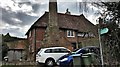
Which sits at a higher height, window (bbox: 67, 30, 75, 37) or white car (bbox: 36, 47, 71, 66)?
window (bbox: 67, 30, 75, 37)

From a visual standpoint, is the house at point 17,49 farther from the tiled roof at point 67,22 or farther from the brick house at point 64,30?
the tiled roof at point 67,22

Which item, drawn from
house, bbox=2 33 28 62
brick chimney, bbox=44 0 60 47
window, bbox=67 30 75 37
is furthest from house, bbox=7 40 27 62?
window, bbox=67 30 75 37

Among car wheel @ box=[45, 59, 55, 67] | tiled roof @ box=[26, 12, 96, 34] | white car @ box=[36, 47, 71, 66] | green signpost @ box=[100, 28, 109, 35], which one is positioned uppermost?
tiled roof @ box=[26, 12, 96, 34]

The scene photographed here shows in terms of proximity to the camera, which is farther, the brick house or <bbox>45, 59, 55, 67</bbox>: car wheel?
the brick house

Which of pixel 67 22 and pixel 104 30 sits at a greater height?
pixel 67 22

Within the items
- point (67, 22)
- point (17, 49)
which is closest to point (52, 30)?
point (17, 49)

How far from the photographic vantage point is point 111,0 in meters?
3.13

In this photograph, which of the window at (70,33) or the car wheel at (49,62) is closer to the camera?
the car wheel at (49,62)

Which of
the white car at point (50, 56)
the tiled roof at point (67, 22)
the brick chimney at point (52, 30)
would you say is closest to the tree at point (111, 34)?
the white car at point (50, 56)

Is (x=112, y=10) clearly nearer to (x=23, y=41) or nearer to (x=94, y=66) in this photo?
(x=94, y=66)

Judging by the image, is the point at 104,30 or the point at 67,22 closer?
the point at 104,30

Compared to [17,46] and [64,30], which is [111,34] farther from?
[64,30]

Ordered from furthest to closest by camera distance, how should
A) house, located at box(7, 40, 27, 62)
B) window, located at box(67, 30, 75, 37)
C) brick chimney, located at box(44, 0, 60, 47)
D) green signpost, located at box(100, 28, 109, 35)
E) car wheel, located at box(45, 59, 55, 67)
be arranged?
window, located at box(67, 30, 75, 37)
house, located at box(7, 40, 27, 62)
brick chimney, located at box(44, 0, 60, 47)
car wheel, located at box(45, 59, 55, 67)
green signpost, located at box(100, 28, 109, 35)

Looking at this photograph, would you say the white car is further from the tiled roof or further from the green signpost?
the tiled roof
